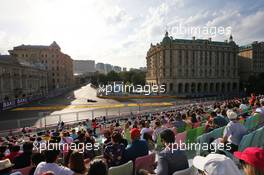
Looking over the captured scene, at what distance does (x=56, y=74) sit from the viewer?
11131 centimetres

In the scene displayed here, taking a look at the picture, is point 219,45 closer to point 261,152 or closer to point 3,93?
point 3,93

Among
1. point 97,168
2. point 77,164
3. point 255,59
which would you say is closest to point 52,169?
point 77,164

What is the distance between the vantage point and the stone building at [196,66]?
85.9m

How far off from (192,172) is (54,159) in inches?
116

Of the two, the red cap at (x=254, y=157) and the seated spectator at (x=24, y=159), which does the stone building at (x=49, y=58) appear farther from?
the red cap at (x=254, y=157)

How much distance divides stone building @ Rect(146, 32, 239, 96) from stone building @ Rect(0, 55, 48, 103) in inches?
2052

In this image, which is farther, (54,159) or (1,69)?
(1,69)

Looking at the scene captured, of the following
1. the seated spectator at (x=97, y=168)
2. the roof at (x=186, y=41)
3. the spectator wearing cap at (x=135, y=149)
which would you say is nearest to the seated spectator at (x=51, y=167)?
the seated spectator at (x=97, y=168)

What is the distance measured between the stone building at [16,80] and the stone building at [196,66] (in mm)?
52132

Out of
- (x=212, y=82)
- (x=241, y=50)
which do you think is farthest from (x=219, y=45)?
(x=241, y=50)

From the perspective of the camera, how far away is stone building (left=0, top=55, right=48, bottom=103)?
5144 centimetres

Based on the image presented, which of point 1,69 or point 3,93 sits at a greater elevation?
point 1,69

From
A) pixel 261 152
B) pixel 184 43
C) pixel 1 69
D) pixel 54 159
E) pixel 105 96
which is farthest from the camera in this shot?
pixel 184 43

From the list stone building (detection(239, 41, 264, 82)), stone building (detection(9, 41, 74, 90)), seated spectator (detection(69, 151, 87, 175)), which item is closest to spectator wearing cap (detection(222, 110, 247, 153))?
seated spectator (detection(69, 151, 87, 175))
